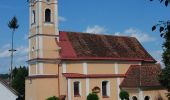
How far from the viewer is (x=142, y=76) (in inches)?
1715

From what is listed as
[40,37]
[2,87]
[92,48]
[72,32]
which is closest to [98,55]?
[92,48]

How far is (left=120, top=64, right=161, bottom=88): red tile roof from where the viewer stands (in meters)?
42.2

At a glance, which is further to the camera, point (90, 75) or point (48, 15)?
point (48, 15)

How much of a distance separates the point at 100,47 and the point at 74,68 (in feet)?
17.7

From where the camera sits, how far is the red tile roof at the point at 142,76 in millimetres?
42219

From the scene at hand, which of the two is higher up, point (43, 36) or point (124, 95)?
point (43, 36)

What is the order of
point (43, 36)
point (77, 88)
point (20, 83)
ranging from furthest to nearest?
1. point (20, 83)
2. point (43, 36)
3. point (77, 88)

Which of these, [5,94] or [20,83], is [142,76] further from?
[20,83]

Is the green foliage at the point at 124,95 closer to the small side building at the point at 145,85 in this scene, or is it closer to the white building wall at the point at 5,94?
the small side building at the point at 145,85

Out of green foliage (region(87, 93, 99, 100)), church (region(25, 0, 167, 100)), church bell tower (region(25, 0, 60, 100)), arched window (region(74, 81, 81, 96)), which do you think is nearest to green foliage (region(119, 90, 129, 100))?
church (region(25, 0, 167, 100))

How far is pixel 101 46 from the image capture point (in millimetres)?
47688

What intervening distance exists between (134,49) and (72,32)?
950cm

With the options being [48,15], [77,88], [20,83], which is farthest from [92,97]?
[20,83]

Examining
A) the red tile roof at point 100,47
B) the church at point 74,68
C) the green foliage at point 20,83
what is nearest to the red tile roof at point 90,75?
the church at point 74,68
